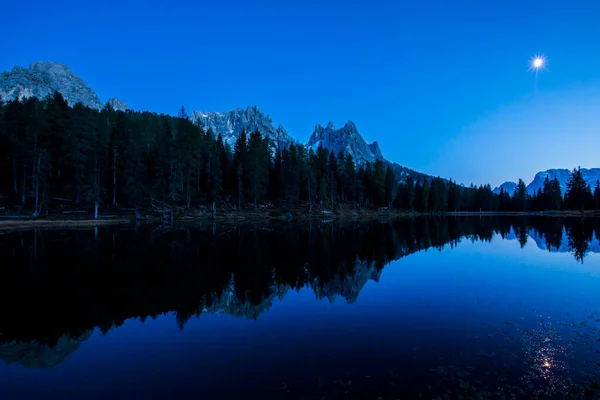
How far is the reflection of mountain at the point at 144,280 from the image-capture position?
45.7 feet

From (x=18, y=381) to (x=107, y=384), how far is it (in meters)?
2.84

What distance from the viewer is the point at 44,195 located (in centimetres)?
6041

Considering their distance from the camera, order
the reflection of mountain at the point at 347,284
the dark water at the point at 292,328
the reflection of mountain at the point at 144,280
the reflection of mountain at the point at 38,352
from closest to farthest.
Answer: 1. the dark water at the point at 292,328
2. the reflection of mountain at the point at 38,352
3. the reflection of mountain at the point at 144,280
4. the reflection of mountain at the point at 347,284

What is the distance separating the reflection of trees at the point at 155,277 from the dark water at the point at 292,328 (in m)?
0.15

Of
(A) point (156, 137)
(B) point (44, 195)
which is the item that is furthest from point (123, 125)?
(B) point (44, 195)

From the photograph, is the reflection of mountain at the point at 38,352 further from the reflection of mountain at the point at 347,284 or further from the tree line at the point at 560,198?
the tree line at the point at 560,198

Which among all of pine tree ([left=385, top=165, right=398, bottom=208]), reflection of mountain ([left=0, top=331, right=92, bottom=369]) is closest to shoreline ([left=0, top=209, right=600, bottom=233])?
pine tree ([left=385, top=165, right=398, bottom=208])

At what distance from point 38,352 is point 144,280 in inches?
388

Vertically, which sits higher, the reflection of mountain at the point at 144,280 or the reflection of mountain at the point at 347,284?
the reflection of mountain at the point at 144,280

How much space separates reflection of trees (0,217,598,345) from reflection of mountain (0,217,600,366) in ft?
0.20

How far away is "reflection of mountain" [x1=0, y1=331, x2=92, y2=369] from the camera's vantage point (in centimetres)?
1081

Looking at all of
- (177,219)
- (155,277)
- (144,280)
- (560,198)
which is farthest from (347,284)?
(560,198)

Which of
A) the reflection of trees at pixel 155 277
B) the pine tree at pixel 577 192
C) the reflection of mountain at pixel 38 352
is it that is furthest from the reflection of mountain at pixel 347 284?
the pine tree at pixel 577 192

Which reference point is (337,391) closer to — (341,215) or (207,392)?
(207,392)
